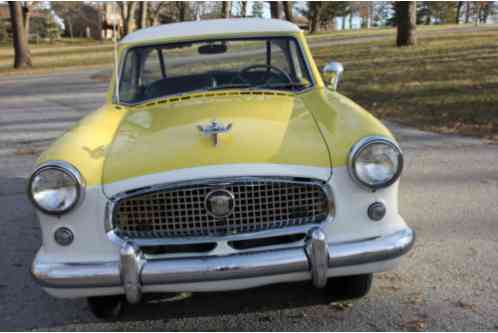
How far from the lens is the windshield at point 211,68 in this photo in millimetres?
4105

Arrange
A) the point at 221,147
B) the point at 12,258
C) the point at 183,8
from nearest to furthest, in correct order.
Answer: the point at 221,147
the point at 12,258
the point at 183,8

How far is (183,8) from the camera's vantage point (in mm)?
46875

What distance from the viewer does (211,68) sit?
4.32 m

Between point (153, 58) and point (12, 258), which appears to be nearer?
point (12, 258)

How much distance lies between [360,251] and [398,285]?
0.76m

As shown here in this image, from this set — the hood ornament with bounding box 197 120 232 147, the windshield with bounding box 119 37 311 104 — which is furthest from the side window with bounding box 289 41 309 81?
the hood ornament with bounding box 197 120 232 147

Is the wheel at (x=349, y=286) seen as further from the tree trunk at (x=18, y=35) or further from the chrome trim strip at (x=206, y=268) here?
the tree trunk at (x=18, y=35)

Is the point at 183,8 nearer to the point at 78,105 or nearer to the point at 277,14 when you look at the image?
the point at 277,14

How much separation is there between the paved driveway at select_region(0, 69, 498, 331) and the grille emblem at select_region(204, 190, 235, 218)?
0.68 metres

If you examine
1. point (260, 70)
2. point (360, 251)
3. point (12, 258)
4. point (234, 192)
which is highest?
point (260, 70)

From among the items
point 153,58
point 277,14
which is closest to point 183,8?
point 277,14

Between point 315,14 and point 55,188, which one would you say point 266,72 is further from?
point 315,14

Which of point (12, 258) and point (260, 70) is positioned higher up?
point (260, 70)

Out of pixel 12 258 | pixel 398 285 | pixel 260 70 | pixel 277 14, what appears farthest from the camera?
pixel 277 14
